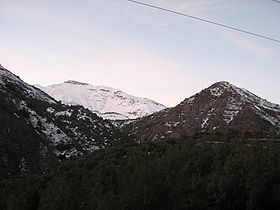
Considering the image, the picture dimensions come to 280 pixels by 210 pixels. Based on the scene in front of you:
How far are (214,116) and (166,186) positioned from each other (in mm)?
94415

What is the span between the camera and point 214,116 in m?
113

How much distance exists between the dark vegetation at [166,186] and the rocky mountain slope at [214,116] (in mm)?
54267

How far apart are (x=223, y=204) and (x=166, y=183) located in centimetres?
1180

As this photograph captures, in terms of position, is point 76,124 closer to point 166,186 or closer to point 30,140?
point 30,140

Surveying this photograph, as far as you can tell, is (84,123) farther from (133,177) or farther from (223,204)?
(133,177)

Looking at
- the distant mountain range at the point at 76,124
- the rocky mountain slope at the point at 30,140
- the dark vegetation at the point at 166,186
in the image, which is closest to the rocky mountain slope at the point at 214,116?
the distant mountain range at the point at 76,124

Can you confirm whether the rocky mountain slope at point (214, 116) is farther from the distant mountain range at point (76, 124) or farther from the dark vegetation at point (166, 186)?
the dark vegetation at point (166, 186)

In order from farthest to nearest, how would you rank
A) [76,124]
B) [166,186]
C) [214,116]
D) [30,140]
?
1. [214,116]
2. [76,124]
3. [30,140]
4. [166,186]

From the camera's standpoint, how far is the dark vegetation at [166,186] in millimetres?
21138

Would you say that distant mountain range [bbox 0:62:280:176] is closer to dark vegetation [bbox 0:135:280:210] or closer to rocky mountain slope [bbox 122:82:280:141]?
rocky mountain slope [bbox 122:82:280:141]

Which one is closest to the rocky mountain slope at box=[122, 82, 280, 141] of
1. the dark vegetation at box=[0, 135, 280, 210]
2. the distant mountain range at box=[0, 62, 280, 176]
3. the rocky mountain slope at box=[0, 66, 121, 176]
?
the distant mountain range at box=[0, 62, 280, 176]

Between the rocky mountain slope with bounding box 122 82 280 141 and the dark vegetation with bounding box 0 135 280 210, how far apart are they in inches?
2136

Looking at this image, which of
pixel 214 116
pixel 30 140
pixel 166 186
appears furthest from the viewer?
pixel 214 116

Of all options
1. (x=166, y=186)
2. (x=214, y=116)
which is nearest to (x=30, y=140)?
(x=166, y=186)
